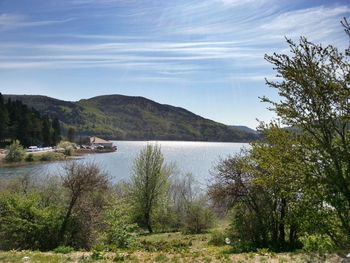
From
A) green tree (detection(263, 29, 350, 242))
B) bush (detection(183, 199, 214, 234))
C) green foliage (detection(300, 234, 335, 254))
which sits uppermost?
green tree (detection(263, 29, 350, 242))

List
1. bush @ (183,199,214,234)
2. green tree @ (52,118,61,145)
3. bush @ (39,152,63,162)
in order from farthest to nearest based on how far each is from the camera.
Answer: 1. green tree @ (52,118,61,145)
2. bush @ (39,152,63,162)
3. bush @ (183,199,214,234)

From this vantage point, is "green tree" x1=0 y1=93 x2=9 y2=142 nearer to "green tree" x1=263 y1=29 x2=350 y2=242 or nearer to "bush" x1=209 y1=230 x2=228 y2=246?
"bush" x1=209 y1=230 x2=228 y2=246

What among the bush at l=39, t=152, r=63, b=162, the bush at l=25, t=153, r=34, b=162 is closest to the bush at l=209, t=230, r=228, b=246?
the bush at l=25, t=153, r=34, b=162

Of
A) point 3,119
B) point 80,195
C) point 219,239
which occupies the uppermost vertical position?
point 3,119

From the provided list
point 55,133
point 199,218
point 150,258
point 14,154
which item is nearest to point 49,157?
point 14,154

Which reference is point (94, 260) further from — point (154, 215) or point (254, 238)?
point (154, 215)

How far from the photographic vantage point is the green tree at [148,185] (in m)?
47.9

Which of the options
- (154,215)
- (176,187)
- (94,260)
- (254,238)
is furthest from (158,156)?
(94,260)

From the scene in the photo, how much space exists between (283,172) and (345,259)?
3190 mm

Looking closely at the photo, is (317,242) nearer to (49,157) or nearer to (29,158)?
(29,158)

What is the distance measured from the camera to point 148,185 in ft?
158

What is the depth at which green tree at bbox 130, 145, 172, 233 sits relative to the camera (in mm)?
47906

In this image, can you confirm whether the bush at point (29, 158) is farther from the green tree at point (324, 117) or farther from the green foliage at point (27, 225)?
the green tree at point (324, 117)

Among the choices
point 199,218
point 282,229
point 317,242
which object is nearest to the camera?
point 317,242
